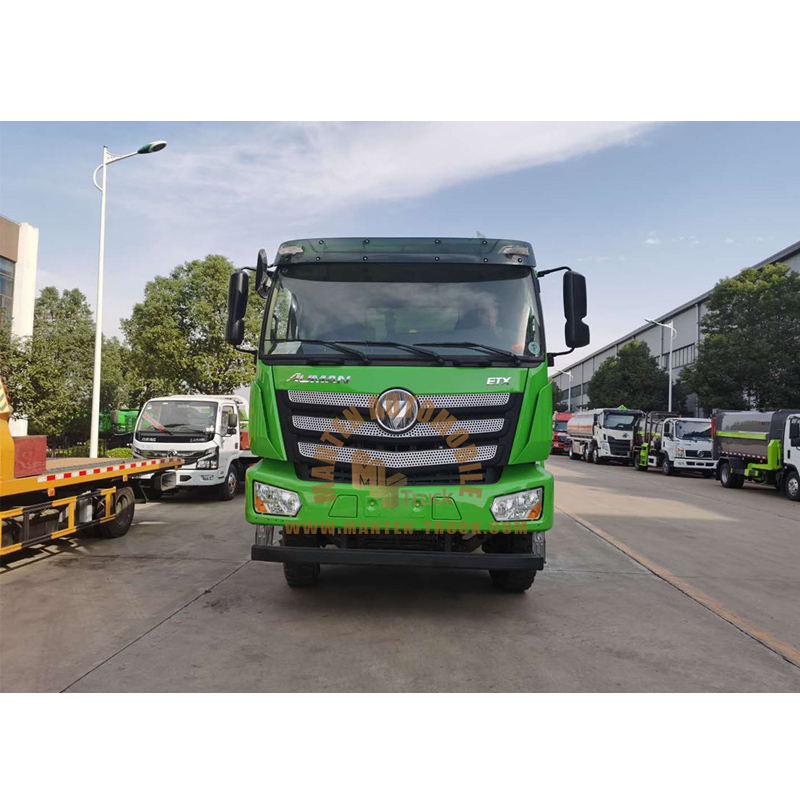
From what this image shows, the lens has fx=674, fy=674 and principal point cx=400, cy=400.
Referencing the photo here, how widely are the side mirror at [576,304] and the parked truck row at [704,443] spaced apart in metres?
13.0

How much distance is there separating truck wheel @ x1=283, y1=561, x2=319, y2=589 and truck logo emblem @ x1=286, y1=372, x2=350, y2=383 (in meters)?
1.72

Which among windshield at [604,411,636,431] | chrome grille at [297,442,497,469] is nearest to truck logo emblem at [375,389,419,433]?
chrome grille at [297,442,497,469]

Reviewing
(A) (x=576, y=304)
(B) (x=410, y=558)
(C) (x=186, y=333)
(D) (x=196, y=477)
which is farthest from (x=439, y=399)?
(C) (x=186, y=333)

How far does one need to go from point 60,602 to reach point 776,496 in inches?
669

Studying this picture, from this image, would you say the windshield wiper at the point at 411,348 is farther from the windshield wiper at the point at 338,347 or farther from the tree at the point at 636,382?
the tree at the point at 636,382

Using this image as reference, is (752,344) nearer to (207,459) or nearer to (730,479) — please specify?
(730,479)

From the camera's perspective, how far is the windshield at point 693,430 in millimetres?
23531

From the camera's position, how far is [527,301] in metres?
5.18

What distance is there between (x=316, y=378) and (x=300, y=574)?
1918 mm

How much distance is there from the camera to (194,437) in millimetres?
11602

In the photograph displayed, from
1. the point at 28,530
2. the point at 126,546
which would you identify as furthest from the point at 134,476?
the point at 28,530

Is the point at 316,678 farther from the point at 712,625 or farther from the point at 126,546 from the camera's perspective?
the point at 126,546

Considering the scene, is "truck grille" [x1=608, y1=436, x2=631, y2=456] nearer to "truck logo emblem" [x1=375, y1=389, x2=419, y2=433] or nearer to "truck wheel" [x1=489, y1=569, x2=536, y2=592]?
"truck wheel" [x1=489, y1=569, x2=536, y2=592]

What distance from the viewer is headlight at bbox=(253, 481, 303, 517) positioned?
4.68 m
